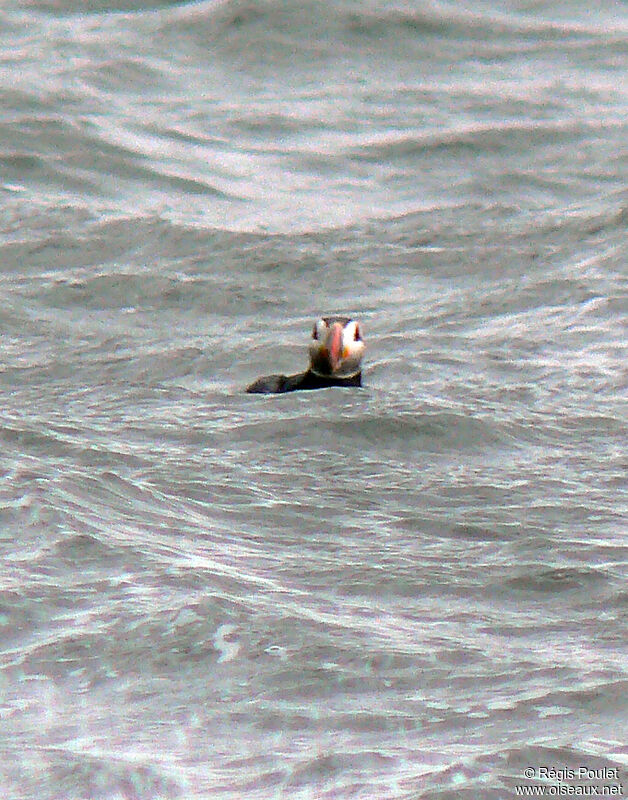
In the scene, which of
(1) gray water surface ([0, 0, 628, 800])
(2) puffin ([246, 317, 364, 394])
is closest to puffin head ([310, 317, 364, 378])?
(2) puffin ([246, 317, 364, 394])

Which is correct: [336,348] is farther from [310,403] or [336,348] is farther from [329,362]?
[310,403]

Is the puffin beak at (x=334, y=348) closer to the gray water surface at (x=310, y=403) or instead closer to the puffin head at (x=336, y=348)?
the puffin head at (x=336, y=348)

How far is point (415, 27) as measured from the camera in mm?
15695

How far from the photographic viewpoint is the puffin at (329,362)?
8.30m

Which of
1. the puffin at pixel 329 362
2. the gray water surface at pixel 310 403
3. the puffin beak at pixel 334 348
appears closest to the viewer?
the gray water surface at pixel 310 403

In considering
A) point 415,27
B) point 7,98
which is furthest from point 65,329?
point 415,27

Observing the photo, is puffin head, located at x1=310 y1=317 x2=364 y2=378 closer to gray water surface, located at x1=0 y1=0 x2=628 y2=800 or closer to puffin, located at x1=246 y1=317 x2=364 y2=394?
puffin, located at x1=246 y1=317 x2=364 y2=394

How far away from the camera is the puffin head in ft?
27.1

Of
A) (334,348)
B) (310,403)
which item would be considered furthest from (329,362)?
(310,403)

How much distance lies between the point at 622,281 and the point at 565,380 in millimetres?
2122

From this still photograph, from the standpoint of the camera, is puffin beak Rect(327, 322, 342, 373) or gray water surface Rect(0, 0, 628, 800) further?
puffin beak Rect(327, 322, 342, 373)

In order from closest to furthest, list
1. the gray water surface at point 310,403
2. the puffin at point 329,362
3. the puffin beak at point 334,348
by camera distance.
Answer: the gray water surface at point 310,403 < the puffin beak at point 334,348 < the puffin at point 329,362

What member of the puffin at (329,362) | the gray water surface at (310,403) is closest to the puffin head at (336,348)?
the puffin at (329,362)

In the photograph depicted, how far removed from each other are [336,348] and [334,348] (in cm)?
1
